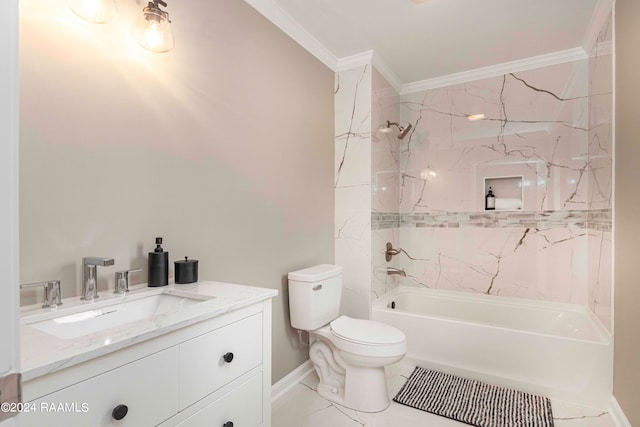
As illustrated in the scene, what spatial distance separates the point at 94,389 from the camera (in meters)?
0.80

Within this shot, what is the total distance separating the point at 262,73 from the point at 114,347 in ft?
5.84

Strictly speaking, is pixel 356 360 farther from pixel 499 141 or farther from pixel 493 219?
pixel 499 141

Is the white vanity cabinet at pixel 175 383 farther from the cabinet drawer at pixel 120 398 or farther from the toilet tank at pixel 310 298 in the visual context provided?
the toilet tank at pixel 310 298

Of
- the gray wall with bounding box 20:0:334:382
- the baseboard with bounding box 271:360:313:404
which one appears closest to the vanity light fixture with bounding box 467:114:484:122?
the gray wall with bounding box 20:0:334:382

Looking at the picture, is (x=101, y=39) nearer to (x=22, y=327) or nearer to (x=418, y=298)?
(x=22, y=327)

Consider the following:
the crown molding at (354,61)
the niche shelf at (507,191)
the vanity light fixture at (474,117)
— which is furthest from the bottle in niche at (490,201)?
the crown molding at (354,61)

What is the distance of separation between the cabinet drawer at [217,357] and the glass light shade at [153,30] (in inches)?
45.9

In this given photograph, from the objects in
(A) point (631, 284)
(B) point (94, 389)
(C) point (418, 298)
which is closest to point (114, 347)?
(B) point (94, 389)

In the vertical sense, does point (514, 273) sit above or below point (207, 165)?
below

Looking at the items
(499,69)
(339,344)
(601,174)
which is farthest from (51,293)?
(499,69)

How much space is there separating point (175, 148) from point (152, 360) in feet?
3.20

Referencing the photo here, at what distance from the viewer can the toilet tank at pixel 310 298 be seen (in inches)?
86.6

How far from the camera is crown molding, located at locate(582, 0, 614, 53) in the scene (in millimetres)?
2123

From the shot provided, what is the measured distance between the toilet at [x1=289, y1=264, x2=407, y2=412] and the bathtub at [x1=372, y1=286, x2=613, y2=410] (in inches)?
24.3
